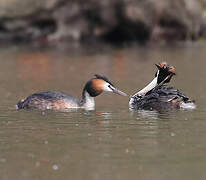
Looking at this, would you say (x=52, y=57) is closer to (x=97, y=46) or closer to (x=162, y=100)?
(x=97, y=46)

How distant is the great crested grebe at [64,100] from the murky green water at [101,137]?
327mm

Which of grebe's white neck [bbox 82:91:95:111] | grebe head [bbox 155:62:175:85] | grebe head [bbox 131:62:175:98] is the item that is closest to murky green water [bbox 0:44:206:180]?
grebe's white neck [bbox 82:91:95:111]

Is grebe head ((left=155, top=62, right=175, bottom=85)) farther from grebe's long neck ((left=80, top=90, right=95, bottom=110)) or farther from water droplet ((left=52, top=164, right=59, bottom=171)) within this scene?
water droplet ((left=52, top=164, right=59, bottom=171))

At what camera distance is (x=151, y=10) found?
107ft

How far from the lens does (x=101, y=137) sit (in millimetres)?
10617

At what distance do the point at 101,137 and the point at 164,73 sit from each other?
453 centimetres

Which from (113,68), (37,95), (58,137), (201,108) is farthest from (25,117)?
(113,68)

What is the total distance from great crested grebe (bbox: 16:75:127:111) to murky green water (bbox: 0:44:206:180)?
33cm

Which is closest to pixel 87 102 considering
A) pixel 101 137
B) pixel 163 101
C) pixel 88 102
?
pixel 88 102

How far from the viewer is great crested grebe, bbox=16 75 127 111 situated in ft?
45.3

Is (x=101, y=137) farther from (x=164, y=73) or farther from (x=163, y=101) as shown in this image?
(x=164, y=73)

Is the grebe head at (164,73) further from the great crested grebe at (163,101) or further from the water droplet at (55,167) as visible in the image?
the water droplet at (55,167)

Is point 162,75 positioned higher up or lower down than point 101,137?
higher up

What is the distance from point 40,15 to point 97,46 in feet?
9.27
